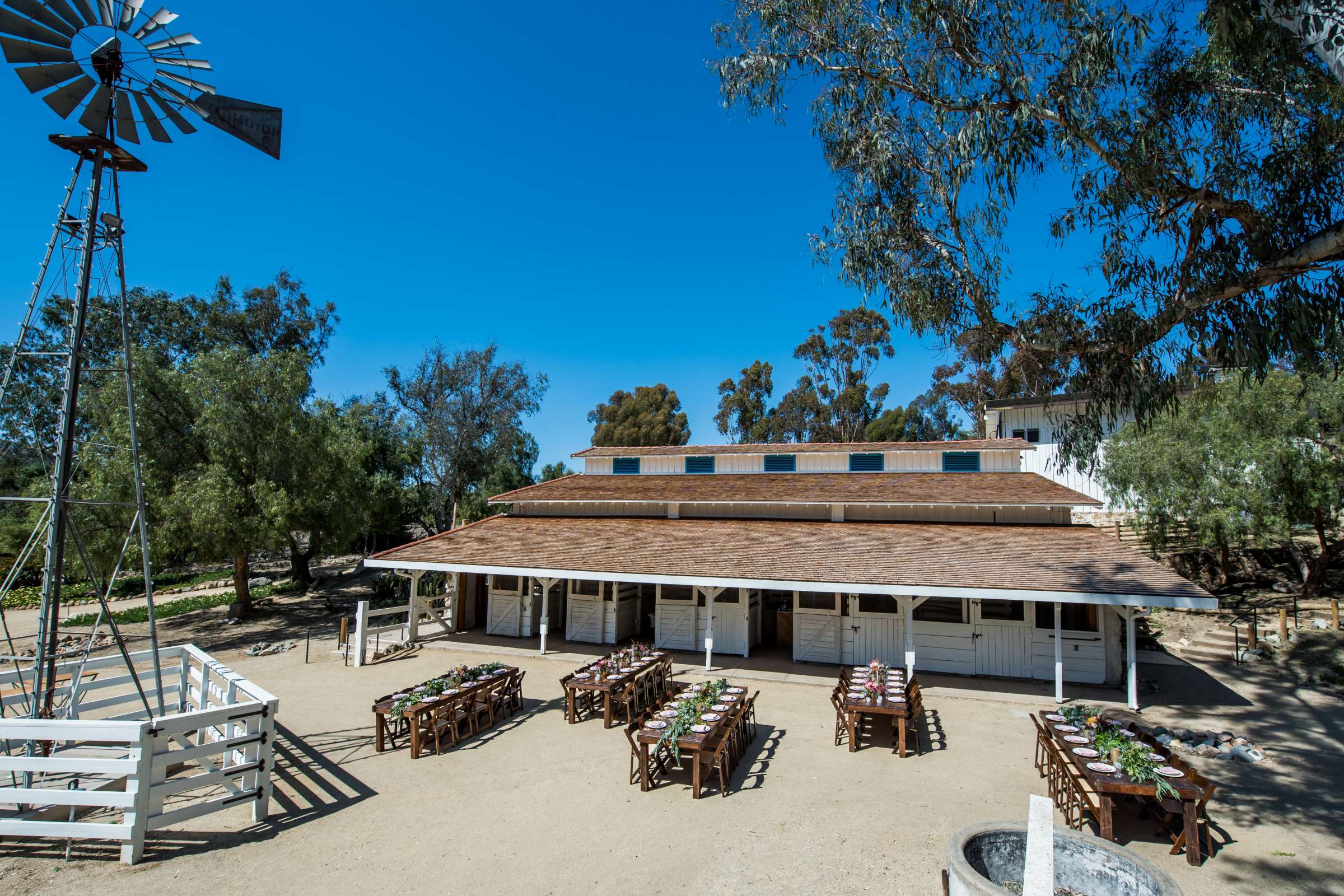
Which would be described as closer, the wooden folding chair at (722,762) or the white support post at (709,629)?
the wooden folding chair at (722,762)

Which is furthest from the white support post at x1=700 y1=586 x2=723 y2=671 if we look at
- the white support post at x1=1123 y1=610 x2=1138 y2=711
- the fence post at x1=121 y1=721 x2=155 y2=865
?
the fence post at x1=121 y1=721 x2=155 y2=865

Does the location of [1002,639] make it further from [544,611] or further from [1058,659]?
[544,611]

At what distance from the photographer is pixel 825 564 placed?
13438 mm

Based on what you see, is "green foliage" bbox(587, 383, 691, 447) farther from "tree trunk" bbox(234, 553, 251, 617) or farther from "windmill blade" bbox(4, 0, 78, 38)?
"windmill blade" bbox(4, 0, 78, 38)

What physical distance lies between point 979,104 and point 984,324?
10.3 feet

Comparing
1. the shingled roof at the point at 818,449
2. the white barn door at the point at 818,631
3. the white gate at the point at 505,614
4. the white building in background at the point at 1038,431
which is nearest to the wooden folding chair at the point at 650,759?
the white barn door at the point at 818,631

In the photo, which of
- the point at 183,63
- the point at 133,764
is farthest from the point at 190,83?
the point at 133,764

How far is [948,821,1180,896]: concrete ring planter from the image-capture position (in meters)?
4.55

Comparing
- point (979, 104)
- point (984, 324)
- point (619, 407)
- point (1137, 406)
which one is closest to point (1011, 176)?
point (979, 104)

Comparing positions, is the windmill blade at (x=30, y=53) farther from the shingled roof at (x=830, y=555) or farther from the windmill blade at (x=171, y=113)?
the shingled roof at (x=830, y=555)

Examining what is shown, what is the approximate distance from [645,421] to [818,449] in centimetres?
3134

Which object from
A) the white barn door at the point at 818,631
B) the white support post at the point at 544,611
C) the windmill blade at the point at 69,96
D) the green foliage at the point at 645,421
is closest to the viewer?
the windmill blade at the point at 69,96

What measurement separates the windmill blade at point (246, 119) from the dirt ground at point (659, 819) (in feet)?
25.4

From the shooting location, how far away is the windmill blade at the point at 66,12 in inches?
257
